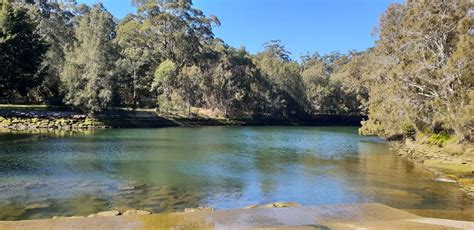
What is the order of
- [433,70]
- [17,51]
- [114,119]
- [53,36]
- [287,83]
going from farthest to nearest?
[287,83]
[53,36]
[114,119]
[17,51]
[433,70]

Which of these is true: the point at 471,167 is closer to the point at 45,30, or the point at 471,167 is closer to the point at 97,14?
the point at 97,14

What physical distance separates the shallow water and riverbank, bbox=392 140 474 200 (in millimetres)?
913

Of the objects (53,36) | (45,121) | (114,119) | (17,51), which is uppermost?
(53,36)

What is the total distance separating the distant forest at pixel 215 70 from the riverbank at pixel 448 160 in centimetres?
141

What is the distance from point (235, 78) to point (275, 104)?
38.0ft

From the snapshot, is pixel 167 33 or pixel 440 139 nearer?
pixel 440 139

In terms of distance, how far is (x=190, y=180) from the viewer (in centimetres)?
2392

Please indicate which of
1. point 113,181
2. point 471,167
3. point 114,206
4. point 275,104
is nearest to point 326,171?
point 471,167

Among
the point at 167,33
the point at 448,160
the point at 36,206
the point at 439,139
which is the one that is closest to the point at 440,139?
the point at 439,139

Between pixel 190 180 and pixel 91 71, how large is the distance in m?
44.9

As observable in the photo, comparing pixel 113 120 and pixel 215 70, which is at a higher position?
pixel 215 70

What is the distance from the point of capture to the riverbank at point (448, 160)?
24438 mm

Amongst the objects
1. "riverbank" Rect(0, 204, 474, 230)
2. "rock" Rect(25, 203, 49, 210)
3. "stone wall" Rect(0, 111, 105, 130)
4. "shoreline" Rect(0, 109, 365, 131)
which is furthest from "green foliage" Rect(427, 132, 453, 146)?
"stone wall" Rect(0, 111, 105, 130)

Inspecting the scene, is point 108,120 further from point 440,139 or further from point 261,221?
point 261,221
